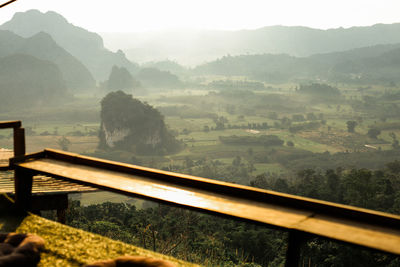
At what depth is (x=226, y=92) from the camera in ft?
418

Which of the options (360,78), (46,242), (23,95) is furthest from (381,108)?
(46,242)

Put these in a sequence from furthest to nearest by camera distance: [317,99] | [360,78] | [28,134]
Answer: [360,78]
[317,99]
[28,134]

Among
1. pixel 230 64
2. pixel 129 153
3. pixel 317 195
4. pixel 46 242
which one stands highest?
pixel 230 64

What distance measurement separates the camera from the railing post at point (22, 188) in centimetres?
220

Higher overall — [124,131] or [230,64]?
[230,64]

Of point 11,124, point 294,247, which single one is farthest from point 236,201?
point 11,124

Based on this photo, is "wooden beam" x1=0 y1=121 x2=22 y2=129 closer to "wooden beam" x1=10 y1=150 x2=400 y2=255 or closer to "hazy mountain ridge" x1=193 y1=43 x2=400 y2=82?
"wooden beam" x1=10 y1=150 x2=400 y2=255

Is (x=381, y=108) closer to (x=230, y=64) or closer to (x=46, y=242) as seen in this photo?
(x=230, y=64)

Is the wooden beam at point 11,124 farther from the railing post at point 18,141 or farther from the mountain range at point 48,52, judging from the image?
the mountain range at point 48,52

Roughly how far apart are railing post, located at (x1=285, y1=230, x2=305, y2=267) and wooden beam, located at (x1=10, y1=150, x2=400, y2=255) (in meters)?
0.03

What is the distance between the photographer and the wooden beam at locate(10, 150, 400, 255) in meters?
1.38

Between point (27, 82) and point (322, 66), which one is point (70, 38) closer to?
Result: point (27, 82)

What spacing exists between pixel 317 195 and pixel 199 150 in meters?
44.4

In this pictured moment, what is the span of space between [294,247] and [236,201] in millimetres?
340
